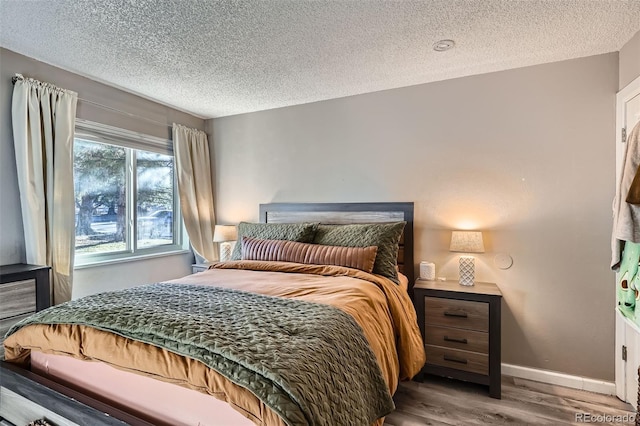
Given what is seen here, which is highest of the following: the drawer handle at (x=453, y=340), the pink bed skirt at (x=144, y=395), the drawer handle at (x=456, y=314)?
the pink bed skirt at (x=144, y=395)

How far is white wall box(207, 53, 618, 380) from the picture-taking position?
236 cm

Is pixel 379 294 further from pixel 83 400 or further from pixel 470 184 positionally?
pixel 83 400

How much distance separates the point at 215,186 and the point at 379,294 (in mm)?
2775

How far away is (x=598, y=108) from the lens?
2346mm

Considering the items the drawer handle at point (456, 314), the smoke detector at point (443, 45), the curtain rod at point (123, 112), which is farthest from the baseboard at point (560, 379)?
the curtain rod at point (123, 112)

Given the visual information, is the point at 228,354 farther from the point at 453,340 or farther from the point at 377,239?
the point at 453,340

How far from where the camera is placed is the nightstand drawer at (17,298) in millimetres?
2111

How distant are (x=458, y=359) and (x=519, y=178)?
1.48m

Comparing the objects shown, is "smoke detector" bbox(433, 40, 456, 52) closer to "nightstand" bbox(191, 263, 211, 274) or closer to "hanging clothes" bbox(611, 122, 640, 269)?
"hanging clothes" bbox(611, 122, 640, 269)

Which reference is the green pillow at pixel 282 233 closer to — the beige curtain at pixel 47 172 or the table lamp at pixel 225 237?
the table lamp at pixel 225 237

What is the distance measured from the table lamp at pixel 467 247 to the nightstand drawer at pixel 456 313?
0.28m

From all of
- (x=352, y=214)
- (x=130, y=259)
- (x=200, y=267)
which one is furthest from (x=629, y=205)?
(x=130, y=259)

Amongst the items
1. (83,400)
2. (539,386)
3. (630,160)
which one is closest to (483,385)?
(539,386)
